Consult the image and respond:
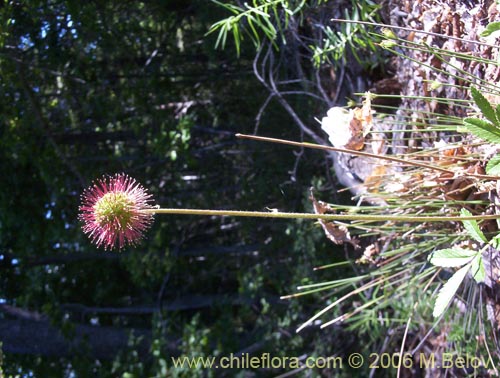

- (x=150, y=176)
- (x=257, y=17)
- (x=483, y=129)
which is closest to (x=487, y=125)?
(x=483, y=129)

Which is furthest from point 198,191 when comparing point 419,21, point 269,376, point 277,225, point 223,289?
point 419,21

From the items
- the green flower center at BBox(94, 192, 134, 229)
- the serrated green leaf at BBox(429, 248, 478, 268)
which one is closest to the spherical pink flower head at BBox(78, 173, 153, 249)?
the green flower center at BBox(94, 192, 134, 229)

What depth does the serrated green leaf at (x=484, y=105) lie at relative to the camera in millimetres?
809

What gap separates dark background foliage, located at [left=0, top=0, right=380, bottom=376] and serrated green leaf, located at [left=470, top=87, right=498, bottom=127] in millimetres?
1806

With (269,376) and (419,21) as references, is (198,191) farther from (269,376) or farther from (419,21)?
(419,21)

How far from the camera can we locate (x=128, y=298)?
396 cm

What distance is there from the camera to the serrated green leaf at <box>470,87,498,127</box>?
0.81 m

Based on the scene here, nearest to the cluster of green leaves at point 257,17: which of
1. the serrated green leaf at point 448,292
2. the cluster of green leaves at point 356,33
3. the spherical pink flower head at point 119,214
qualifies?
the cluster of green leaves at point 356,33

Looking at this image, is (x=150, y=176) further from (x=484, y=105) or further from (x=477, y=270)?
(x=484, y=105)

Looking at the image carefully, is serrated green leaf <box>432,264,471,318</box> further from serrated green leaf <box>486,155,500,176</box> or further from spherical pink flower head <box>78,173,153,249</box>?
spherical pink flower head <box>78,173,153,249</box>

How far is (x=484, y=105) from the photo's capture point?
825 mm

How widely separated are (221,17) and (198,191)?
101 cm

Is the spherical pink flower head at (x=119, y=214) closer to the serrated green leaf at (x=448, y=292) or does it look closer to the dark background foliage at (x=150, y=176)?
the serrated green leaf at (x=448, y=292)

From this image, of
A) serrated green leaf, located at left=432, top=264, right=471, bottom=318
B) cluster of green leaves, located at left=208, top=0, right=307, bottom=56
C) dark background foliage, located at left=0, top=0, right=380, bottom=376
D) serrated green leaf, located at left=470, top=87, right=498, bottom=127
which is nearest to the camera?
serrated green leaf, located at left=470, top=87, right=498, bottom=127
